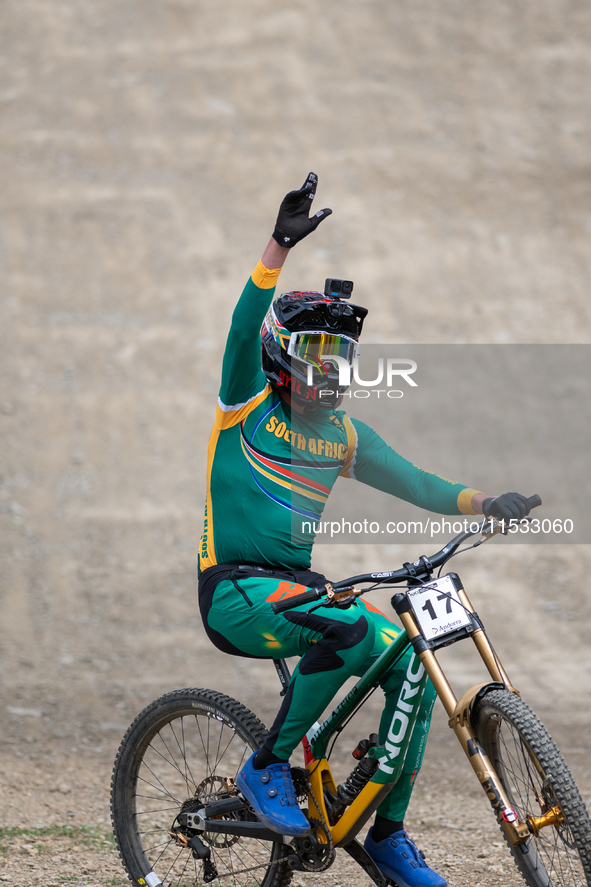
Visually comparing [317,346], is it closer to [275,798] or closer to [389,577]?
[389,577]

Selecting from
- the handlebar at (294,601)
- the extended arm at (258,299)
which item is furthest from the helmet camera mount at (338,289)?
the handlebar at (294,601)

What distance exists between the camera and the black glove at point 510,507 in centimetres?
364

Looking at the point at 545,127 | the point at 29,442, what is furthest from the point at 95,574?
the point at 545,127

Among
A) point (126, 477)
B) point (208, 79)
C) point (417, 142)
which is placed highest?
point (208, 79)

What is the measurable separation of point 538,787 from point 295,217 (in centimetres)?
239

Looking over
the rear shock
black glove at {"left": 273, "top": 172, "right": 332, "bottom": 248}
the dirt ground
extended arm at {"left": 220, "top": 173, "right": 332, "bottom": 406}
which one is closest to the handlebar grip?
the rear shock

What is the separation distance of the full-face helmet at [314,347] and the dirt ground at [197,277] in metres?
2.78

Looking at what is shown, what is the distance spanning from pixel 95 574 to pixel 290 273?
6.80m

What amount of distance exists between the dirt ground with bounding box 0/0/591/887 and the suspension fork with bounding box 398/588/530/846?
1992mm

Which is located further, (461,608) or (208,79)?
(208,79)

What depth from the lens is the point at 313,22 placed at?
20641 mm

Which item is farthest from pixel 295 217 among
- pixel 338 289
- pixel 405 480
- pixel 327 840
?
pixel 327 840

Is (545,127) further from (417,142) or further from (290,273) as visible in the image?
(290,273)

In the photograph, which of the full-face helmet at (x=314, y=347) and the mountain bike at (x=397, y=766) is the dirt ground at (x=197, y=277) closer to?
the mountain bike at (x=397, y=766)
